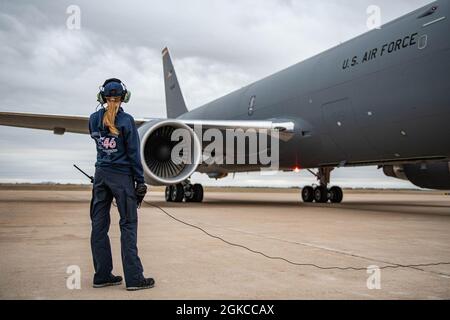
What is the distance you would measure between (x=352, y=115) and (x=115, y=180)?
21.8 ft

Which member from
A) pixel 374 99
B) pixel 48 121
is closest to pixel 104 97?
pixel 374 99

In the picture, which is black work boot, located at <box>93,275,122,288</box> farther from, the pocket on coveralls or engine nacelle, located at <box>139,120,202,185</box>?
engine nacelle, located at <box>139,120,202,185</box>

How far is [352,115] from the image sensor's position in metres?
8.62

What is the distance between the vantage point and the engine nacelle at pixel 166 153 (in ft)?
30.3

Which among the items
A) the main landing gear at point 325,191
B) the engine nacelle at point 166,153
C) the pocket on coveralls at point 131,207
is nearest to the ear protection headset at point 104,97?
the pocket on coveralls at point 131,207

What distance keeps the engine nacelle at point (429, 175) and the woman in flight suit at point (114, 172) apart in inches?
374

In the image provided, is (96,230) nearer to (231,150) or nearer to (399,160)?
(399,160)

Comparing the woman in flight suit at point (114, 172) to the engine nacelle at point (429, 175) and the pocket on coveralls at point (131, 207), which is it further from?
the engine nacelle at point (429, 175)

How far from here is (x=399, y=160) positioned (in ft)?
29.0

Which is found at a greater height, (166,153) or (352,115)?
(352,115)

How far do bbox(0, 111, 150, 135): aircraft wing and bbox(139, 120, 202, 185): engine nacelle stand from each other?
1.98 ft

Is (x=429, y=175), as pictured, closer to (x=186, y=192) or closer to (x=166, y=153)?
(x=186, y=192)

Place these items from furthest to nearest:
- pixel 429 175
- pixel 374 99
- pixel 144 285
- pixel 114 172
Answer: pixel 429 175 < pixel 374 99 < pixel 114 172 < pixel 144 285

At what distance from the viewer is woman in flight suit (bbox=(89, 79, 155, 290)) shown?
112 inches
